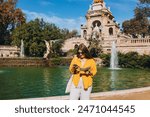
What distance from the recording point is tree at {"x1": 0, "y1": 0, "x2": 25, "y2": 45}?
53222mm

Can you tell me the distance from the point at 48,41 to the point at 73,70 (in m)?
40.8

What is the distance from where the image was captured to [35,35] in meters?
46.1

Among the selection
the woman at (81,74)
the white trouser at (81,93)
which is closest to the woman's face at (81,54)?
the woman at (81,74)

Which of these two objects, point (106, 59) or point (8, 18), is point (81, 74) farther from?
point (8, 18)

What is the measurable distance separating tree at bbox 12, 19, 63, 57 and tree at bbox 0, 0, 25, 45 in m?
7.38

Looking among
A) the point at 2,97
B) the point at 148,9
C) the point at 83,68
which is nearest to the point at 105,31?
the point at 148,9

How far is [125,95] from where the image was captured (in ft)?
32.2

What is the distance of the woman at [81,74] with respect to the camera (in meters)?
6.63

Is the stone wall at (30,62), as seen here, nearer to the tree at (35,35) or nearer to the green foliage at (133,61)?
the tree at (35,35)

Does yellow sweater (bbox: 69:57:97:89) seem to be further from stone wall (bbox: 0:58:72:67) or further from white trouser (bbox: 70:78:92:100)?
stone wall (bbox: 0:58:72:67)

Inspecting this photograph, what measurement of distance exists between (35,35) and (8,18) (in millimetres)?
10918

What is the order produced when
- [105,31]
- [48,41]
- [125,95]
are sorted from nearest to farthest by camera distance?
[125,95]
[48,41]
[105,31]

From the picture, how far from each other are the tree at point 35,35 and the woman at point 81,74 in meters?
39.2

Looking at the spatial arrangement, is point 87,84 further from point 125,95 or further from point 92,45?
point 92,45
